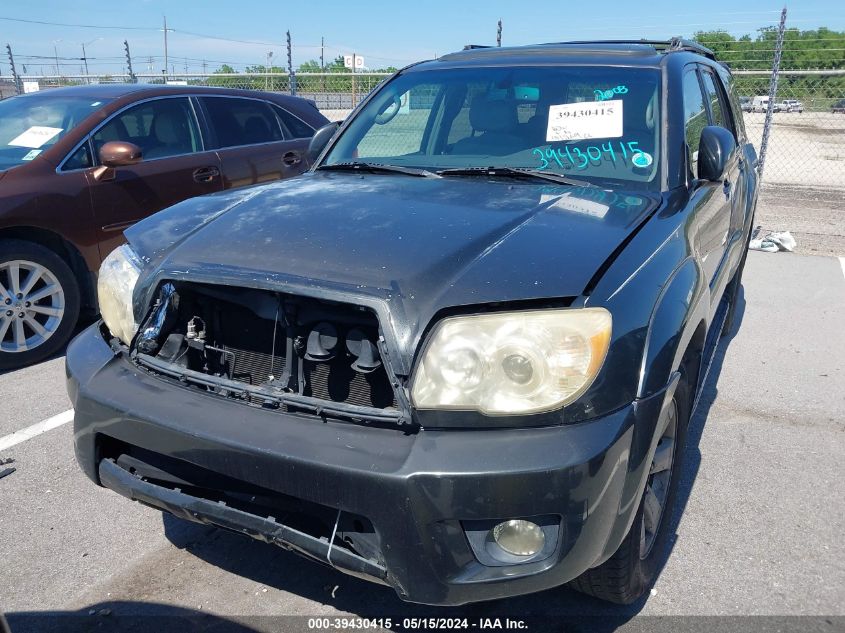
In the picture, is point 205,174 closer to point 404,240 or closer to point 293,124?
point 293,124

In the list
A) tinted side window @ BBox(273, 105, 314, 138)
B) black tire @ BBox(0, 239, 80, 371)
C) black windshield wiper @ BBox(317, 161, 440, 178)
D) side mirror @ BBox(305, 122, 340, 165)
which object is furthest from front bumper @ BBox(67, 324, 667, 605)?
tinted side window @ BBox(273, 105, 314, 138)

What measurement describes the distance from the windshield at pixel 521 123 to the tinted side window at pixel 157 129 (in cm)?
228

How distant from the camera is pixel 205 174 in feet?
18.0

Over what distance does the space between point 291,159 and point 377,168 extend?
10.5 feet

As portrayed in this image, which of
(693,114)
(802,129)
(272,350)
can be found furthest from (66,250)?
(802,129)

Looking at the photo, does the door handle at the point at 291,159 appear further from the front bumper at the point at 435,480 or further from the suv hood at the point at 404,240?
the front bumper at the point at 435,480

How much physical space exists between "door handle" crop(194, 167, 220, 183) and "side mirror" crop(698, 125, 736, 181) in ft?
12.3

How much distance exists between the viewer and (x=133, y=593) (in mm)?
2490

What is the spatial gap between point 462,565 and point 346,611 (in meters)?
0.79

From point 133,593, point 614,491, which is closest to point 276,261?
point 614,491

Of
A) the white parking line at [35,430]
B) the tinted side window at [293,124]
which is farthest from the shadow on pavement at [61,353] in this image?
the tinted side window at [293,124]

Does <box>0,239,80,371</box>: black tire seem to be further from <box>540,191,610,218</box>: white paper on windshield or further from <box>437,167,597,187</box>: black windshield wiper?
<box>540,191,610,218</box>: white paper on windshield

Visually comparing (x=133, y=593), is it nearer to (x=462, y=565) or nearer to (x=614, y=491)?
(x=462, y=565)

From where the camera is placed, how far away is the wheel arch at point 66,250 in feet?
14.8
